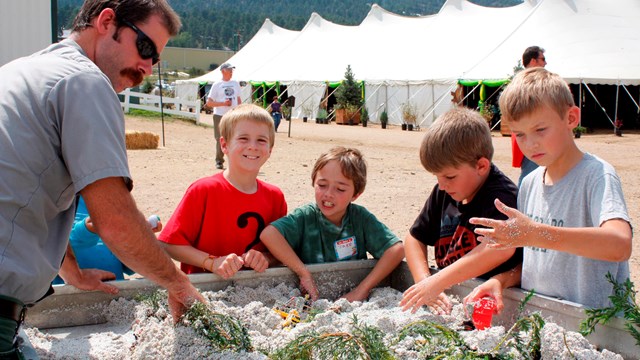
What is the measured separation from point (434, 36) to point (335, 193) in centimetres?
2931

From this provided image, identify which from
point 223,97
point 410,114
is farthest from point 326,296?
point 410,114

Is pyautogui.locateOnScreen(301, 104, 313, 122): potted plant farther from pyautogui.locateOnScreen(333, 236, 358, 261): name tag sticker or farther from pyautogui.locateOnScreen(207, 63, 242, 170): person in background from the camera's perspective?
pyautogui.locateOnScreen(333, 236, 358, 261): name tag sticker

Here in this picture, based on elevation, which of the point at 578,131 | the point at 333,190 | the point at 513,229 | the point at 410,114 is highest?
the point at 513,229

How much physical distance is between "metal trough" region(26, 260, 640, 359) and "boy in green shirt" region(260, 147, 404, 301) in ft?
0.37

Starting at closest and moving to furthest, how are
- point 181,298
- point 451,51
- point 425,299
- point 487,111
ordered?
point 181,298 → point 425,299 → point 487,111 → point 451,51

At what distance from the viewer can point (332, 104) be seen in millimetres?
32969

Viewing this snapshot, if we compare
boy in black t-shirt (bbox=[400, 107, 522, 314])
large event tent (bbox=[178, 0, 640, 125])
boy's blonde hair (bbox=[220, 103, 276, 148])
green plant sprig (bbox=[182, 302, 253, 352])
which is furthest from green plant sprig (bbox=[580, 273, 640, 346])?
large event tent (bbox=[178, 0, 640, 125])

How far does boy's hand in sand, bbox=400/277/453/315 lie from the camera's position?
2.62 metres

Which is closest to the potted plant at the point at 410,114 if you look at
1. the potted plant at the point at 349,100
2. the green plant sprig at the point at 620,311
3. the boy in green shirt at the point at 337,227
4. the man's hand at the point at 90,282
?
the potted plant at the point at 349,100

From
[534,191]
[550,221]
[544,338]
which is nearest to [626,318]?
[544,338]

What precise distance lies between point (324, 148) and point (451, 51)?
14.2 meters

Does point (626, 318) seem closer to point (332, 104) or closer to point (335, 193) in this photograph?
point (335, 193)

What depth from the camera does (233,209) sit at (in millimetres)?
3359

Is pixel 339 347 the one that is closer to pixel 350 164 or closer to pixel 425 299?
pixel 425 299
